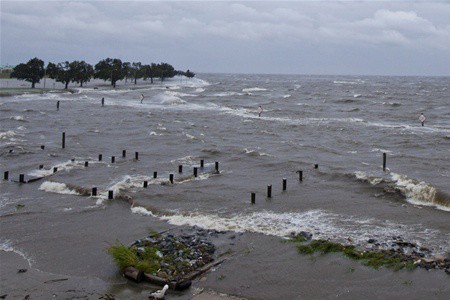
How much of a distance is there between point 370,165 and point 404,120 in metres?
33.9

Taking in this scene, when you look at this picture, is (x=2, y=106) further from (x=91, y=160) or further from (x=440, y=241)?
(x=440, y=241)

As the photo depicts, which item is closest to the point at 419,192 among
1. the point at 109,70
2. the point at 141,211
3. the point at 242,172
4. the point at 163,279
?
the point at 242,172

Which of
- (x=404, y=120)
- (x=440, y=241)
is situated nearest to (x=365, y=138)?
(x=404, y=120)

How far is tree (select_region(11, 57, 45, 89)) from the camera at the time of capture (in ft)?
357

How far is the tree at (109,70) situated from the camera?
13838 centimetres

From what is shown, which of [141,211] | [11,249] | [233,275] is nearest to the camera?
[233,275]

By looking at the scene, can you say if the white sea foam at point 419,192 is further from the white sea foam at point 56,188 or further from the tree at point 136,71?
the tree at point 136,71

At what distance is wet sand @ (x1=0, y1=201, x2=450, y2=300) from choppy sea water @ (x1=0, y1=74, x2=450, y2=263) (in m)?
1.40

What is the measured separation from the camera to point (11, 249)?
1841cm

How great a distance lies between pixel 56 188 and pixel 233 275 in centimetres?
1504

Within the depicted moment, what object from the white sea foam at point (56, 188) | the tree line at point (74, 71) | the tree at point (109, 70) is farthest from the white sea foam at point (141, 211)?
the tree at point (109, 70)

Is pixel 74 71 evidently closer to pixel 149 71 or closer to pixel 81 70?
pixel 81 70

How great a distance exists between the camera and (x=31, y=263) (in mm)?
17047

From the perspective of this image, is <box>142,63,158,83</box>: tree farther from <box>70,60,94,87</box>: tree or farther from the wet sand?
the wet sand
